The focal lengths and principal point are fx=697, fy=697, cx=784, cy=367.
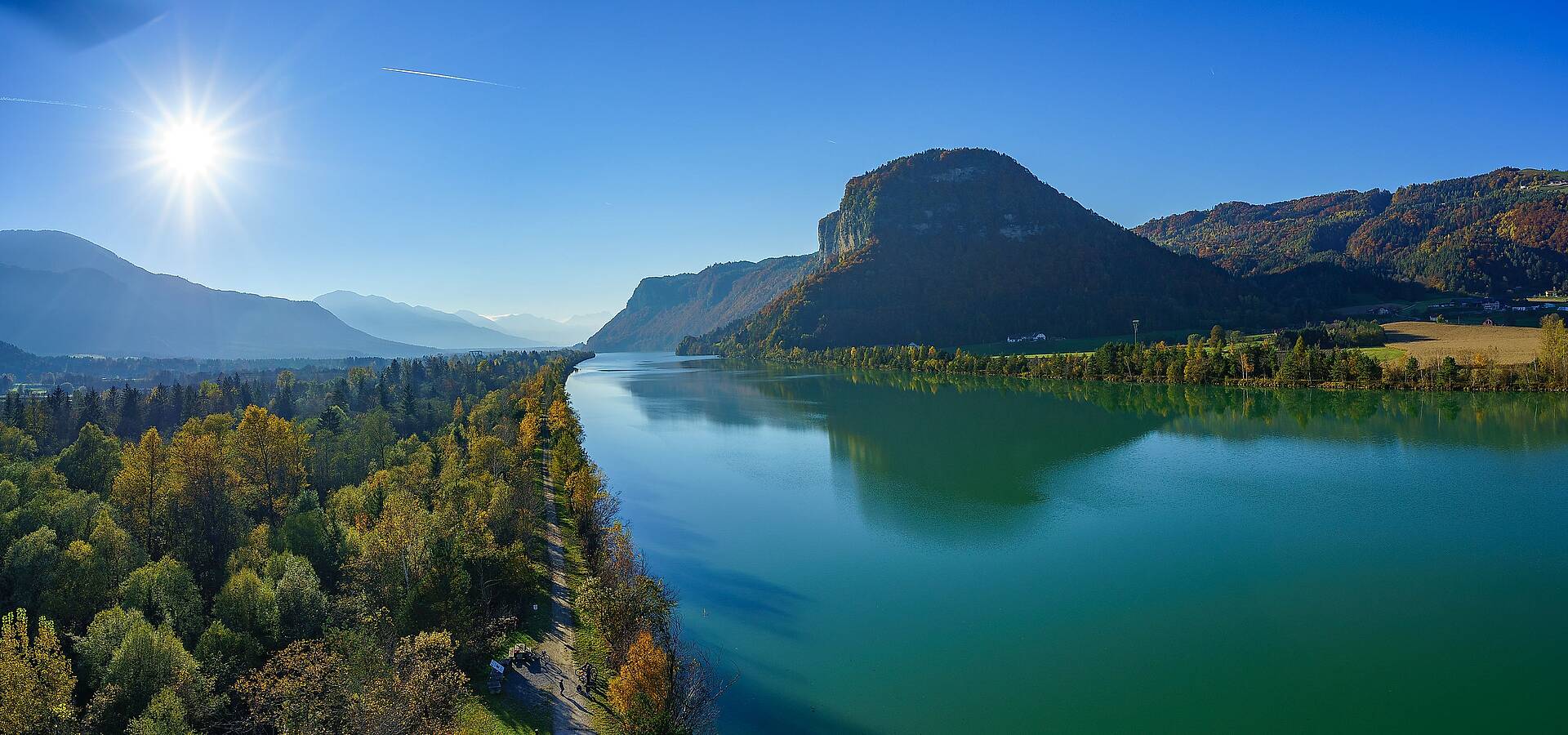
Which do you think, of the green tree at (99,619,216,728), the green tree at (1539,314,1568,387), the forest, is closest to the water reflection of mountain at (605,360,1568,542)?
the green tree at (1539,314,1568,387)

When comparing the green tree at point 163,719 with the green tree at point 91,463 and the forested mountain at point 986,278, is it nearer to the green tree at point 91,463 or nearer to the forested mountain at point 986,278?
the green tree at point 91,463

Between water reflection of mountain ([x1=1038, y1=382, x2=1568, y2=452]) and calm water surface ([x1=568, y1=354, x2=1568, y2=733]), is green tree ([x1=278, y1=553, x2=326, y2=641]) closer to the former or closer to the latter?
calm water surface ([x1=568, y1=354, x2=1568, y2=733])

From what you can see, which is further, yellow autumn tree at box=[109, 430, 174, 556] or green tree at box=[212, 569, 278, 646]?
yellow autumn tree at box=[109, 430, 174, 556]

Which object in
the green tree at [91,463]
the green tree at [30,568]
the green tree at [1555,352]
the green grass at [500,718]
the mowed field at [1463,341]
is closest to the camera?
the green grass at [500,718]

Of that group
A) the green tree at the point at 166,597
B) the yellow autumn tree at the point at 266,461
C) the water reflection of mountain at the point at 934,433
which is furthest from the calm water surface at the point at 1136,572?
the yellow autumn tree at the point at 266,461

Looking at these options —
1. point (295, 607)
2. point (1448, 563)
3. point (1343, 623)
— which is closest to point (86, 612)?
point (295, 607)

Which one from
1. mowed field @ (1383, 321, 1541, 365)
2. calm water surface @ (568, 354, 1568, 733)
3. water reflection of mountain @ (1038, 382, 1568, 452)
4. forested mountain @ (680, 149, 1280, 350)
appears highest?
forested mountain @ (680, 149, 1280, 350)

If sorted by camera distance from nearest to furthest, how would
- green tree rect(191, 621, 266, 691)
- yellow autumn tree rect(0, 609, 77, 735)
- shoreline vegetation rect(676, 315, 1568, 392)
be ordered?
yellow autumn tree rect(0, 609, 77, 735) < green tree rect(191, 621, 266, 691) < shoreline vegetation rect(676, 315, 1568, 392)

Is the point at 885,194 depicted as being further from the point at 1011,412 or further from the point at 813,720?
the point at 813,720
